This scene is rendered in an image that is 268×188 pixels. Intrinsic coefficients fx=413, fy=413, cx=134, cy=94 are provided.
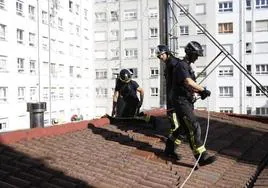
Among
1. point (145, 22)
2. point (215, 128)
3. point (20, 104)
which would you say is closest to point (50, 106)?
point (20, 104)

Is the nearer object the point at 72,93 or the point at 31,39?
the point at 31,39

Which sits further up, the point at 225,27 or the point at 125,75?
the point at 225,27

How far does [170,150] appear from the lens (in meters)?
6.24

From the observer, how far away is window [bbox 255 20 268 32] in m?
46.4

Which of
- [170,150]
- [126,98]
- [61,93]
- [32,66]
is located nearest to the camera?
[170,150]

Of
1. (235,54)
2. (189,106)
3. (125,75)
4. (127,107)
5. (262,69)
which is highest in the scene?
(235,54)

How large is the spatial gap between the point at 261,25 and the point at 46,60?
24.1 meters

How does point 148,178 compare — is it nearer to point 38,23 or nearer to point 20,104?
point 20,104

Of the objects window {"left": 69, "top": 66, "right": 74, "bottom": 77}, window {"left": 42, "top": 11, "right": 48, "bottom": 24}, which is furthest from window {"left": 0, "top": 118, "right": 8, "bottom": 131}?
window {"left": 69, "top": 66, "right": 74, "bottom": 77}

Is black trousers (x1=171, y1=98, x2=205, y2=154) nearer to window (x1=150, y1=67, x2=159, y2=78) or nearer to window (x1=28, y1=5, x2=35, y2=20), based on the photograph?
window (x1=28, y1=5, x2=35, y2=20)

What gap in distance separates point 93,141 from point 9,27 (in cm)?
3273

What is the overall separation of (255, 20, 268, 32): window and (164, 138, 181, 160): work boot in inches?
1700

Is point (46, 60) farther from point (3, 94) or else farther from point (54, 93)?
point (3, 94)

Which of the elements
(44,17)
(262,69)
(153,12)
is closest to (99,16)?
(153,12)
